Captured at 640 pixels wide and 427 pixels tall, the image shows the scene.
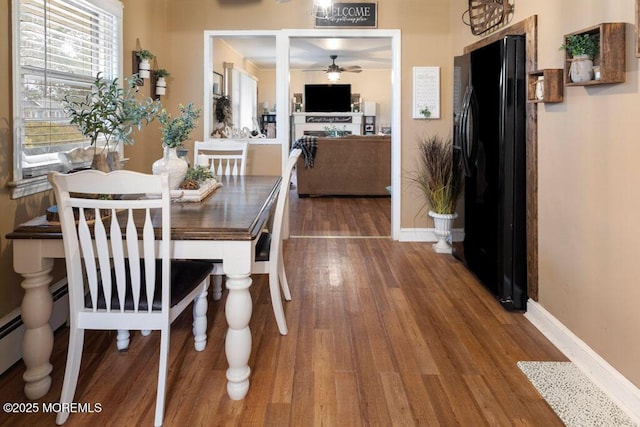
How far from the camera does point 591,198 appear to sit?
7.67ft

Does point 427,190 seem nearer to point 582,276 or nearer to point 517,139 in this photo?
point 517,139

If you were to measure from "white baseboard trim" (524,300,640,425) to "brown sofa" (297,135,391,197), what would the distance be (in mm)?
4996

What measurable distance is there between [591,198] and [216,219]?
1.67 meters

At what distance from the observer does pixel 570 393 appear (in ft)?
6.97

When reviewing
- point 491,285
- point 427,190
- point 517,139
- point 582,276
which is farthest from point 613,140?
point 427,190

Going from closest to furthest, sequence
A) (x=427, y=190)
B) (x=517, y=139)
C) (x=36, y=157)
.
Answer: (x=36, y=157), (x=517, y=139), (x=427, y=190)

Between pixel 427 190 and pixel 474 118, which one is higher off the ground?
pixel 474 118

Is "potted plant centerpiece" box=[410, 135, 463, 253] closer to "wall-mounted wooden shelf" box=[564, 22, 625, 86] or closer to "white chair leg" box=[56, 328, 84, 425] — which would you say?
"wall-mounted wooden shelf" box=[564, 22, 625, 86]

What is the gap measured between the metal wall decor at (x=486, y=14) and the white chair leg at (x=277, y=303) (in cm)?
236

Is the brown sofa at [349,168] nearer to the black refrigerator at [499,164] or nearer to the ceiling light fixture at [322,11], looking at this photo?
the ceiling light fixture at [322,11]

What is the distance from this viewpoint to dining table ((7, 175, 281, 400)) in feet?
6.30

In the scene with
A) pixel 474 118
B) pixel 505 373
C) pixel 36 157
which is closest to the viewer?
pixel 505 373

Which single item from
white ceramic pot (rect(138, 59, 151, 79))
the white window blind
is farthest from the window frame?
the white window blind

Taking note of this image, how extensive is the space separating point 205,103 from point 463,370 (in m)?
3.61
